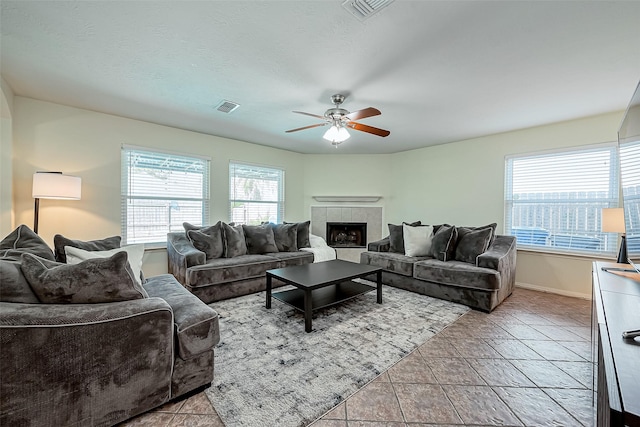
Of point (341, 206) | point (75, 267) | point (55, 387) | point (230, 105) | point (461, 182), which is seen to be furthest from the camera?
point (341, 206)

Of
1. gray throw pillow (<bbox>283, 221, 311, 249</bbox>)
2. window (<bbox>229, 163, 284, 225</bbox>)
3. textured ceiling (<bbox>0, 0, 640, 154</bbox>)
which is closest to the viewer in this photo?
textured ceiling (<bbox>0, 0, 640, 154</bbox>)

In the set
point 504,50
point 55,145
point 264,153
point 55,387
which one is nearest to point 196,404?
point 55,387

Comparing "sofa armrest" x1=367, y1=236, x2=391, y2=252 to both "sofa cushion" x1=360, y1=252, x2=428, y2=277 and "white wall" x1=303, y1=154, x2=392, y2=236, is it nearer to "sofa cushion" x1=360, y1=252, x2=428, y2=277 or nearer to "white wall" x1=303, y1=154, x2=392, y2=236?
"sofa cushion" x1=360, y1=252, x2=428, y2=277

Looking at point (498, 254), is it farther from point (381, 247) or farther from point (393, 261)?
point (381, 247)

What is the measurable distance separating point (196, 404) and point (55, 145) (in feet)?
12.0

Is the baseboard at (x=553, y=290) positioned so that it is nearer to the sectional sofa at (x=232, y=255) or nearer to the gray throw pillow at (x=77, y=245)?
the sectional sofa at (x=232, y=255)

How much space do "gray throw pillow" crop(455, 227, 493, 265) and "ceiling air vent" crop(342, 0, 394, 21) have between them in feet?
10.2

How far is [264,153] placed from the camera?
17.3 feet

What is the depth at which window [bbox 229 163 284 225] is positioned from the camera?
4.94 meters

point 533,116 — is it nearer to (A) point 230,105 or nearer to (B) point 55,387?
(A) point 230,105

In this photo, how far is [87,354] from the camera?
1266 millimetres

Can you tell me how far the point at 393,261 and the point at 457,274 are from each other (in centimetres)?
92

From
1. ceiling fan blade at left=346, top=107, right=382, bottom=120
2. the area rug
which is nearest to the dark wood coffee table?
the area rug

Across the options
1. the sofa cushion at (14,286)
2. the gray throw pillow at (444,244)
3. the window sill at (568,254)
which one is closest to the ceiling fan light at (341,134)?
the gray throw pillow at (444,244)
